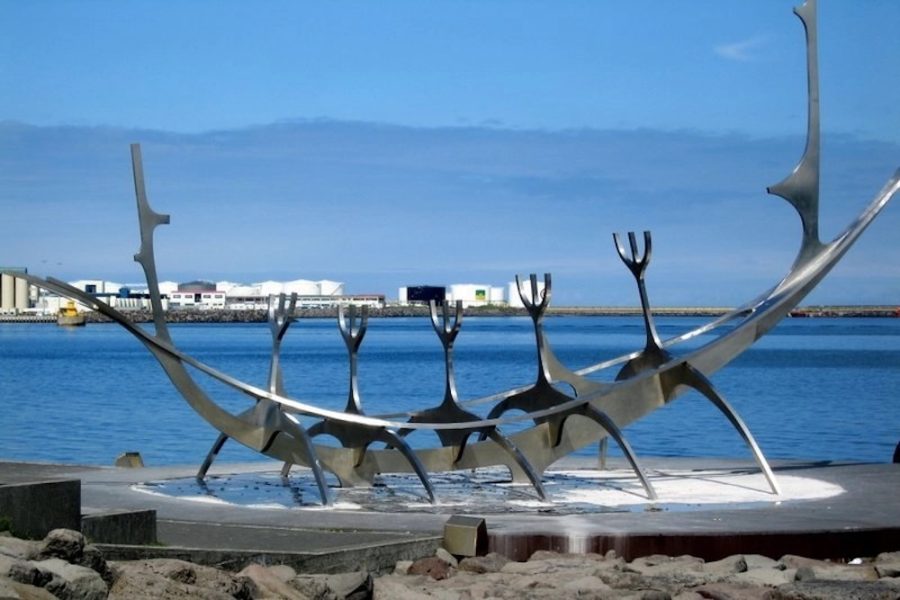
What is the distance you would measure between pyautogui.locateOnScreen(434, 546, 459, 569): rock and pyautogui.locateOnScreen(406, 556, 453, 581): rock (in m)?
0.11

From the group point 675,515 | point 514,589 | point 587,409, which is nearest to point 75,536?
point 514,589

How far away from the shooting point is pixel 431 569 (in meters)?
14.1

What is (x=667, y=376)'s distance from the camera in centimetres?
1891

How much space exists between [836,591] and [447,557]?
11.3ft

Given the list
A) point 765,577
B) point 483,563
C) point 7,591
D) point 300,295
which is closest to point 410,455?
point 483,563

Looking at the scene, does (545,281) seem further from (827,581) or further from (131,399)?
(131,399)

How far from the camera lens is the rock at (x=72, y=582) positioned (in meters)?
10.2

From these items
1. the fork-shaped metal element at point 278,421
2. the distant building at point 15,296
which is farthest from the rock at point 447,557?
the distant building at point 15,296

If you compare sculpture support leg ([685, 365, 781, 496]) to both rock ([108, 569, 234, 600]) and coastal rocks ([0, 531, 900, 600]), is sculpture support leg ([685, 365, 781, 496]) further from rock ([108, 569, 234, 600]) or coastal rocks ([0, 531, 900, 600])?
rock ([108, 569, 234, 600])

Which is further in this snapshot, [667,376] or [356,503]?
[667,376]

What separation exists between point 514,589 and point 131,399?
39.9 metres

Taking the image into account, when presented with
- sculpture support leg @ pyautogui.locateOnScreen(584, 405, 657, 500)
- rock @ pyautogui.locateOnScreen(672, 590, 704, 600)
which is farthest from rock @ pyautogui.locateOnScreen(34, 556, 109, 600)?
sculpture support leg @ pyautogui.locateOnScreen(584, 405, 657, 500)

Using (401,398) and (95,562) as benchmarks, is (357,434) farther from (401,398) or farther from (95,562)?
(401,398)

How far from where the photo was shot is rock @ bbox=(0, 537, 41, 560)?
10.8 m
